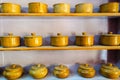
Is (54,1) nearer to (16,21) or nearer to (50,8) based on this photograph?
(50,8)

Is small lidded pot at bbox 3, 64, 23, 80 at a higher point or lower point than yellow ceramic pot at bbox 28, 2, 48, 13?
lower

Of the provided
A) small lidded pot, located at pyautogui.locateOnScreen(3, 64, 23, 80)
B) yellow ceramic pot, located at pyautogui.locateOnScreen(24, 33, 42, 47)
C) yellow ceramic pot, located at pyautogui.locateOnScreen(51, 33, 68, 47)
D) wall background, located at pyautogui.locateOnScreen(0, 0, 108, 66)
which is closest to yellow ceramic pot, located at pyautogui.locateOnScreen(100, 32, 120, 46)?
wall background, located at pyautogui.locateOnScreen(0, 0, 108, 66)

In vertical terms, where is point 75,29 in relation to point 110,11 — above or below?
below

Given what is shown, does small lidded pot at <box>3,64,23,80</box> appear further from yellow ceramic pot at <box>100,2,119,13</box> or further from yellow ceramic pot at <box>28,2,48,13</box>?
yellow ceramic pot at <box>100,2,119,13</box>

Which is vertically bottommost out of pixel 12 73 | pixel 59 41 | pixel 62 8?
pixel 12 73

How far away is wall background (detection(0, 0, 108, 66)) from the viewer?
3.98 ft

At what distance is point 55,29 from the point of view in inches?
48.8

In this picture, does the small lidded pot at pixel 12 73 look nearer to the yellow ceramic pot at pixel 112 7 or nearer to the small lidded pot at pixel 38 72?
the small lidded pot at pixel 38 72

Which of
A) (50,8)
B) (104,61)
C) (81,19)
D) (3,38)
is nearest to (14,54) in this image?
(3,38)

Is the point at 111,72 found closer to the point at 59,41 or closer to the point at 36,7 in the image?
the point at 59,41

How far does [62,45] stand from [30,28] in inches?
14.4

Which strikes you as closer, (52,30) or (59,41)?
(59,41)

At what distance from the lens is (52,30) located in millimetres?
1238

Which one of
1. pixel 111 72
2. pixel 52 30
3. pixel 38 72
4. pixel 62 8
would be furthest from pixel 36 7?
pixel 111 72
